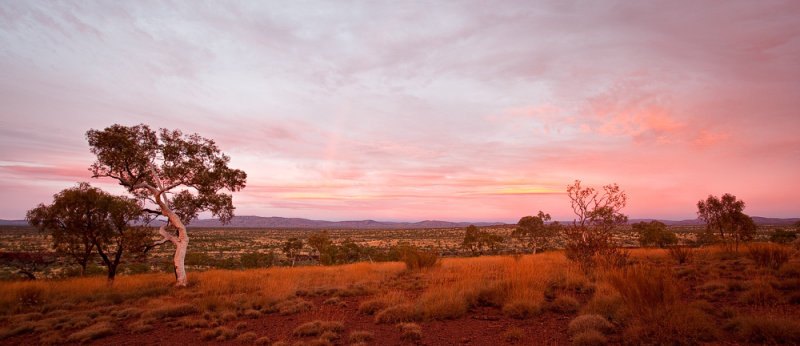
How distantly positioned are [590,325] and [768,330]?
2618 millimetres

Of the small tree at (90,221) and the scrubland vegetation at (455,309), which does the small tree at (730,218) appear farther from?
the small tree at (90,221)

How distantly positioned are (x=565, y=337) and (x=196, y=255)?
111 ft

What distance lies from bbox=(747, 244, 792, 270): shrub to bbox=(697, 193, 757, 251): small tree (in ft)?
57.1

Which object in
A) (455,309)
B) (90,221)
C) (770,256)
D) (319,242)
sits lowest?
(319,242)

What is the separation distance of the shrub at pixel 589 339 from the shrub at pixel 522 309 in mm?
2025

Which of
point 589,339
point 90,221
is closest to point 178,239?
point 90,221

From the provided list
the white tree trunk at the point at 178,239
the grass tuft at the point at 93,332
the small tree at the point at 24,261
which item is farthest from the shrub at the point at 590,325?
the small tree at the point at 24,261

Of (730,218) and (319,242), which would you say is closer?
(730,218)

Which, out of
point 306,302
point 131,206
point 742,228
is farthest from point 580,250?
point 742,228

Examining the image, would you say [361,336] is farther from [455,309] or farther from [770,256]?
[770,256]

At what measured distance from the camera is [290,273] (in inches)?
644

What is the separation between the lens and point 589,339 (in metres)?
5.66

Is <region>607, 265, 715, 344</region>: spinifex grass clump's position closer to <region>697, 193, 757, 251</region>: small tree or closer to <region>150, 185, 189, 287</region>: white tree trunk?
<region>150, 185, 189, 287</region>: white tree trunk

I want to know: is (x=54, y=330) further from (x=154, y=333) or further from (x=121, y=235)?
(x=121, y=235)
